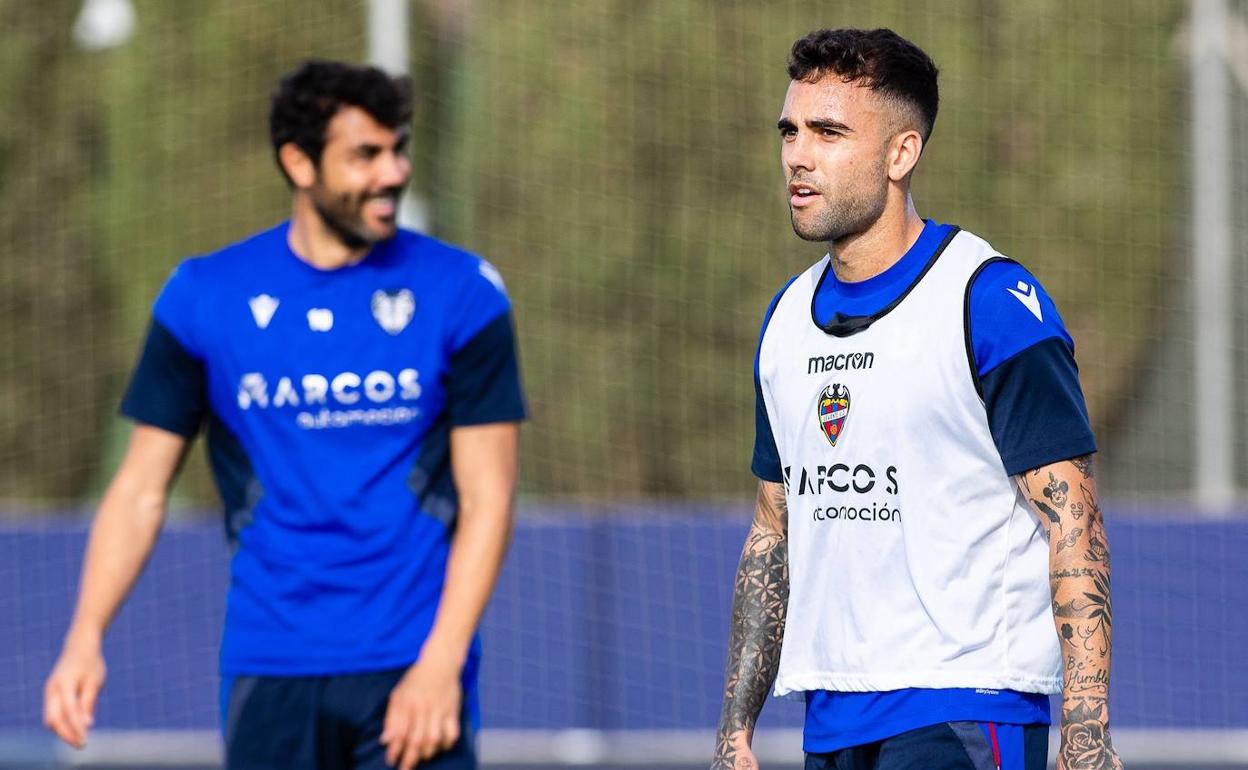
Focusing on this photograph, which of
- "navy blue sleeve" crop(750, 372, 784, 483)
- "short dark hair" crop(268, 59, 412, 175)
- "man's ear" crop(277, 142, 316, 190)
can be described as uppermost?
"short dark hair" crop(268, 59, 412, 175)

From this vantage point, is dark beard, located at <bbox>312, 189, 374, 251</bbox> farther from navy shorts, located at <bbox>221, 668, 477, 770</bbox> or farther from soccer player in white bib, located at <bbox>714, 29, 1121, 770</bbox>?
soccer player in white bib, located at <bbox>714, 29, 1121, 770</bbox>

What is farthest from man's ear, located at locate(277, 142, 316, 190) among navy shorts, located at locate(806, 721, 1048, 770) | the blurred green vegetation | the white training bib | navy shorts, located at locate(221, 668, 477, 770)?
the blurred green vegetation

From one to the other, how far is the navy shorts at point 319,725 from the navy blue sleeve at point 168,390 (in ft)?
2.11

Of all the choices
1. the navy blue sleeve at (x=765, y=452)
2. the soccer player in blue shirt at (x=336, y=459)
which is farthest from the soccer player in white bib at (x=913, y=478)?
the soccer player in blue shirt at (x=336, y=459)

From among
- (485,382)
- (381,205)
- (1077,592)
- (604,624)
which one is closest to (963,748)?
(1077,592)

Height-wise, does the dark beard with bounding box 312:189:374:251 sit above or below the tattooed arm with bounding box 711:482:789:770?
above

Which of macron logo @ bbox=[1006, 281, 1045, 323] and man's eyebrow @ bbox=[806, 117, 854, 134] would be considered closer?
macron logo @ bbox=[1006, 281, 1045, 323]

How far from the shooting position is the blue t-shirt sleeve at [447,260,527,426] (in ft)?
14.8

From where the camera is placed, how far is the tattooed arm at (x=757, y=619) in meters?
3.71

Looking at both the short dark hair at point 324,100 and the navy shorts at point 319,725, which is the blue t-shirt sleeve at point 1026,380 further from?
the short dark hair at point 324,100

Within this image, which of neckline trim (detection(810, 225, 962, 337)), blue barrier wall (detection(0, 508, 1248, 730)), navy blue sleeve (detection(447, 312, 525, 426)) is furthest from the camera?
blue barrier wall (detection(0, 508, 1248, 730))

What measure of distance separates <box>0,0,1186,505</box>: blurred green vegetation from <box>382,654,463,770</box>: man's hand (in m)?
6.66

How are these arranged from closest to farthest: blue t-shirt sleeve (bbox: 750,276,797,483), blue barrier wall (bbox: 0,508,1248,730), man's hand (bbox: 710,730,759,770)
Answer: man's hand (bbox: 710,730,759,770), blue t-shirt sleeve (bbox: 750,276,797,483), blue barrier wall (bbox: 0,508,1248,730)

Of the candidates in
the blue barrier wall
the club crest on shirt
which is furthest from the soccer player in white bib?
the blue barrier wall
